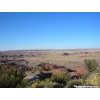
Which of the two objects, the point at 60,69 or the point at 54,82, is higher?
the point at 60,69

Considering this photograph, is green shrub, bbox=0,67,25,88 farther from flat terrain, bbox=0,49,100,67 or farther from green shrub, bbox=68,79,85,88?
green shrub, bbox=68,79,85,88

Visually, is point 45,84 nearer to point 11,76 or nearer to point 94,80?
point 11,76

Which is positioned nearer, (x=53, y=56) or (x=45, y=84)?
(x=45, y=84)

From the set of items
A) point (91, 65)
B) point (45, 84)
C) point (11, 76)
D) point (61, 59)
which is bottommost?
point (45, 84)

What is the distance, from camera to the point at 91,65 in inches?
194

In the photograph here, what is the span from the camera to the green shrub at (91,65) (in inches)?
194

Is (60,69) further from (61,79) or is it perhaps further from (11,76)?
(11,76)

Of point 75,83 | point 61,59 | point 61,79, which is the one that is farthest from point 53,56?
point 75,83

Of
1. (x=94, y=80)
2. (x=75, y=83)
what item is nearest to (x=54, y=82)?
(x=75, y=83)

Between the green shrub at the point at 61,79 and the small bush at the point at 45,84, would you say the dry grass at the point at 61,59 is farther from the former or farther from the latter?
the small bush at the point at 45,84

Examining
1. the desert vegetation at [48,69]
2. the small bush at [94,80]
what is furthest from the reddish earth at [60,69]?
the small bush at [94,80]

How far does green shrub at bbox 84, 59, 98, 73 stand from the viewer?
194 inches

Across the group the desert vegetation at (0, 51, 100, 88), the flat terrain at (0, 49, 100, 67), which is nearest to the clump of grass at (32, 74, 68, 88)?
the desert vegetation at (0, 51, 100, 88)
